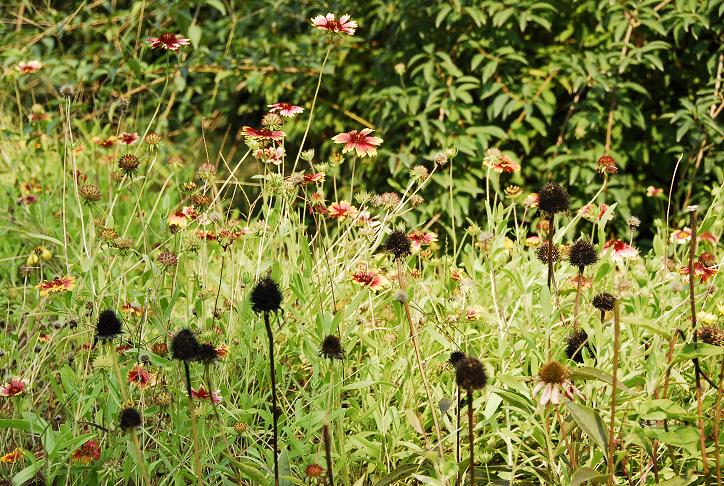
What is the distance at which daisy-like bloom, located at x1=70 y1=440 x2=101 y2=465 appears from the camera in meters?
1.60

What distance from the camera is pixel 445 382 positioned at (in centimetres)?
197

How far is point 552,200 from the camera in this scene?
153 centimetres

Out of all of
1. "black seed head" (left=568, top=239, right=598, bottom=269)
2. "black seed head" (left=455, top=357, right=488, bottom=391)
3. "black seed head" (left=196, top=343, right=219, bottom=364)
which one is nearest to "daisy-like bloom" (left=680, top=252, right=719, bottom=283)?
"black seed head" (left=568, top=239, right=598, bottom=269)

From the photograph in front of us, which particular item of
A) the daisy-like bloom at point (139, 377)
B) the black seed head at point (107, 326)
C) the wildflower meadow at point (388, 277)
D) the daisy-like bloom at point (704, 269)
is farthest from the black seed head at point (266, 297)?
the daisy-like bloom at point (704, 269)

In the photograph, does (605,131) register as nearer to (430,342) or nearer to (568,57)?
(568,57)

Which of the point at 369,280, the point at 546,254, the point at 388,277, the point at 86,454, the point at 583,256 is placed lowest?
the point at 86,454

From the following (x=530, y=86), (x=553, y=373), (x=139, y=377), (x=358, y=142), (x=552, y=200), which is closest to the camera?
(x=553, y=373)

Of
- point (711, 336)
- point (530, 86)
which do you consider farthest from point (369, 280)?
point (530, 86)

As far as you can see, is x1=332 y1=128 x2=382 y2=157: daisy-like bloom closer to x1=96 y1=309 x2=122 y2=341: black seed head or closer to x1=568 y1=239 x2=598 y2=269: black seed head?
x1=568 y1=239 x2=598 y2=269: black seed head

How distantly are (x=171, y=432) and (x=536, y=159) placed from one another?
2354 mm

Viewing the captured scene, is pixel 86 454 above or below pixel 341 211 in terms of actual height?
below

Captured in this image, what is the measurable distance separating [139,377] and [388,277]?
2.30 ft

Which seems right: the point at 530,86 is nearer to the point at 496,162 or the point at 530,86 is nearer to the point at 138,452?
the point at 496,162

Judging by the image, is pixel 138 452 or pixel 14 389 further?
pixel 14 389
